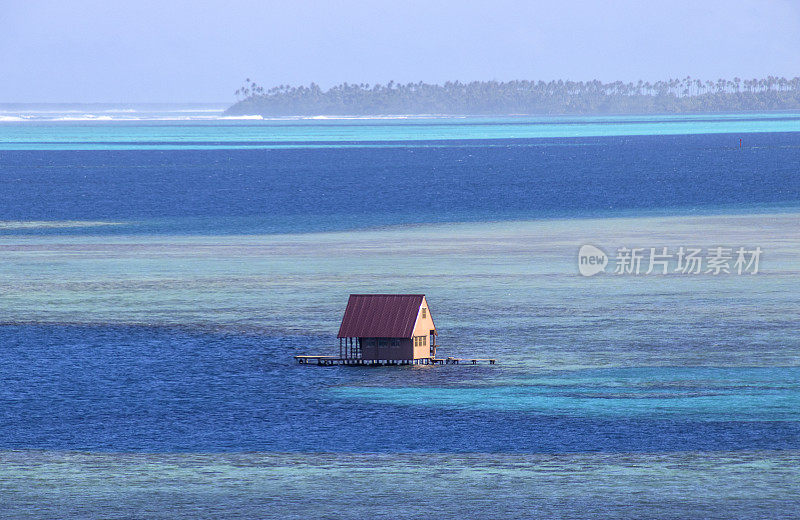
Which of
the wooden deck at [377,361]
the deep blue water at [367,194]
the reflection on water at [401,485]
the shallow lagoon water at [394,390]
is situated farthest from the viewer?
the deep blue water at [367,194]

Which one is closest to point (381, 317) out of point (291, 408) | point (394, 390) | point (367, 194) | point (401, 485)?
point (394, 390)

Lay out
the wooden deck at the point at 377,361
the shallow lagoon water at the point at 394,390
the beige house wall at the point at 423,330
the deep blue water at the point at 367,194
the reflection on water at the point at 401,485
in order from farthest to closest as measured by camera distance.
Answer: the deep blue water at the point at 367,194 → the beige house wall at the point at 423,330 → the wooden deck at the point at 377,361 → the shallow lagoon water at the point at 394,390 → the reflection on water at the point at 401,485

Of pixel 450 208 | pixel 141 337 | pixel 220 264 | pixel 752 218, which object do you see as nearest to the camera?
pixel 141 337

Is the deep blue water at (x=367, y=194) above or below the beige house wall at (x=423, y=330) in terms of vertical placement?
below

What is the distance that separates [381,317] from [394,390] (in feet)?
16.0

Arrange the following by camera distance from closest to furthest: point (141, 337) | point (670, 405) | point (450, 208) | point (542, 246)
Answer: point (670, 405) → point (141, 337) → point (542, 246) → point (450, 208)

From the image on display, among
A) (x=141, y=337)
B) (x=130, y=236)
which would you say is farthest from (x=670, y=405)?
(x=130, y=236)

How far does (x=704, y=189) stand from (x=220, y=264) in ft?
269

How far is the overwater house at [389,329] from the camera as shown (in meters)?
43.4

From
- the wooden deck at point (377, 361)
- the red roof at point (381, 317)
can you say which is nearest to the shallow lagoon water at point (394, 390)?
the wooden deck at point (377, 361)

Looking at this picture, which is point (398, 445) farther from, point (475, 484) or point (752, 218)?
point (752, 218)

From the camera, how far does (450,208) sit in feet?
382

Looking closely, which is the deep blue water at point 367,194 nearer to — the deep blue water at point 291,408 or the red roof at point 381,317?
the red roof at point 381,317

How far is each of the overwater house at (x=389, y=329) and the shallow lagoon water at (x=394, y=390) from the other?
985 millimetres
